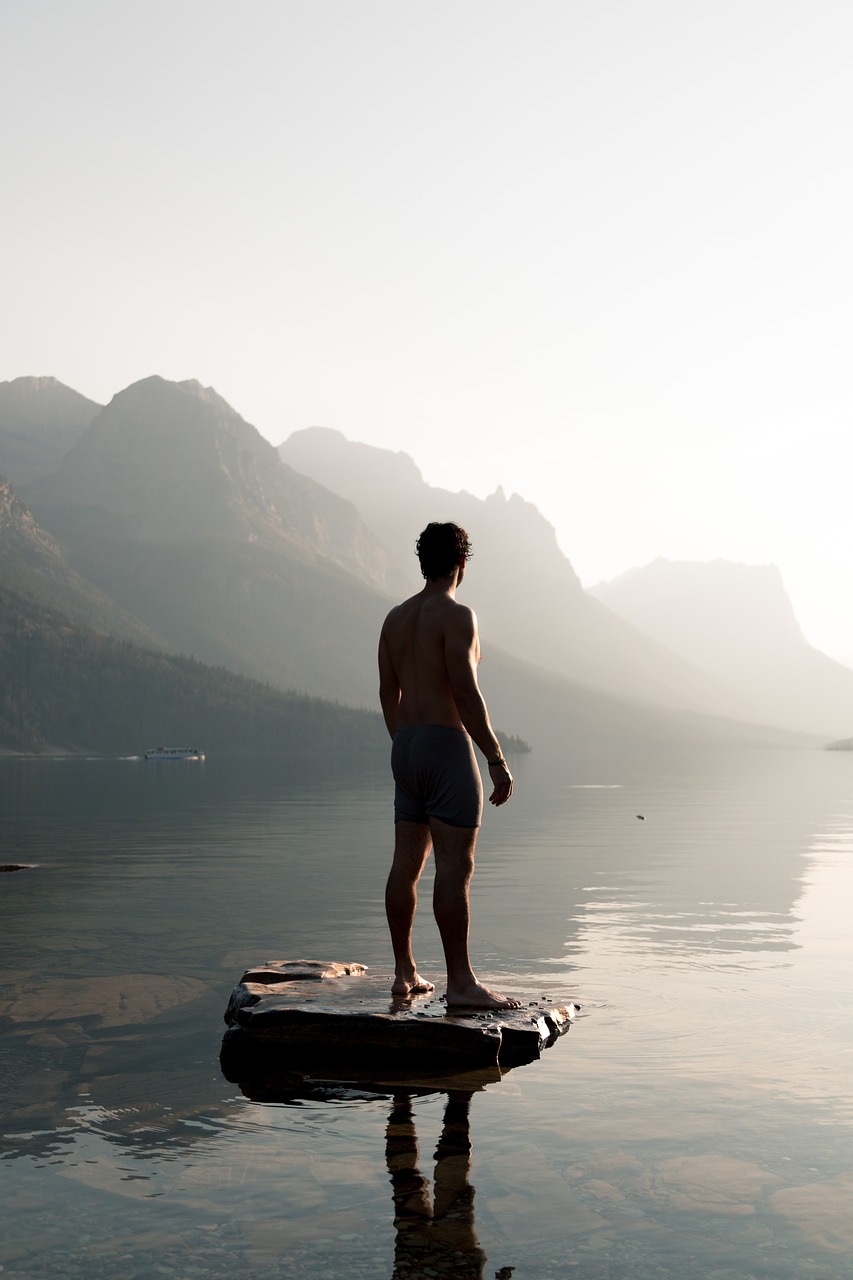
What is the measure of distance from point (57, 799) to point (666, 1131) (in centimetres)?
5414

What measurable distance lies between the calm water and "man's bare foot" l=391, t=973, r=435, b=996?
3.06ft

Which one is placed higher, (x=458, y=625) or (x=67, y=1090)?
(x=458, y=625)

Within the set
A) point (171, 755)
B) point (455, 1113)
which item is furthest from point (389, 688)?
point (171, 755)

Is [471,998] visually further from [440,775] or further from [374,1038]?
[440,775]

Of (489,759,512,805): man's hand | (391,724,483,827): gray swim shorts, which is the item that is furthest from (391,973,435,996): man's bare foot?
(489,759,512,805): man's hand

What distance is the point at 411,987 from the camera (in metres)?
9.96

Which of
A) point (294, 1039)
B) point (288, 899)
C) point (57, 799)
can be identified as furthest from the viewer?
point (57, 799)

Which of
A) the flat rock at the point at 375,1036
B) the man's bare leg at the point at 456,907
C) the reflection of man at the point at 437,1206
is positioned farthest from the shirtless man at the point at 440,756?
the reflection of man at the point at 437,1206

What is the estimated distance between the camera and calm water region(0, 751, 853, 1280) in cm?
542

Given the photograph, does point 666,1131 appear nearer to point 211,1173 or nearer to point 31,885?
point 211,1173

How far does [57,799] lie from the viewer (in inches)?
2277

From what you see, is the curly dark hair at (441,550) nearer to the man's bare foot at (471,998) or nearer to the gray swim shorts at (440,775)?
the gray swim shorts at (440,775)

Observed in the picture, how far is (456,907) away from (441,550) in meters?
2.73

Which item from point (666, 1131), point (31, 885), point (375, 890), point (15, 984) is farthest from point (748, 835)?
point (666, 1131)
